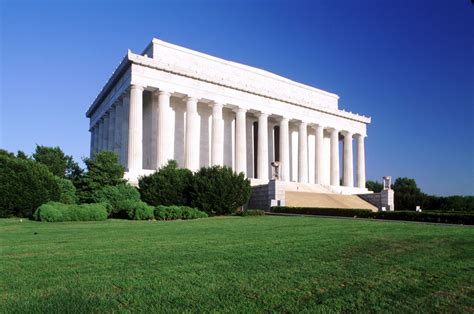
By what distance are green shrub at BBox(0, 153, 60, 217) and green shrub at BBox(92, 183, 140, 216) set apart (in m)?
3.70

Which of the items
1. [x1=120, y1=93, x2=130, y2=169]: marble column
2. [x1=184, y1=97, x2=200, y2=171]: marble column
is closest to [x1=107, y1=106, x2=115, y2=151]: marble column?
[x1=120, y1=93, x2=130, y2=169]: marble column

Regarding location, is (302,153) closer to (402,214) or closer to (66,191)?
(402,214)

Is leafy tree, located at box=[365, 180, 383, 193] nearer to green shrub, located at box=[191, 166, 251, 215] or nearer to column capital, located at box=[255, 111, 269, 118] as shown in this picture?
column capital, located at box=[255, 111, 269, 118]

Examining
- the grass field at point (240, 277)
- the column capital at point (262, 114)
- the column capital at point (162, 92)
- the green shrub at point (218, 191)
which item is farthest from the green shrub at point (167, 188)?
the column capital at point (262, 114)

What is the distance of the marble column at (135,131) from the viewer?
5266cm

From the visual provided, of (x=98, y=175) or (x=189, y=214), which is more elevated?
(x=98, y=175)

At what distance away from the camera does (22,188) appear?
112 ft

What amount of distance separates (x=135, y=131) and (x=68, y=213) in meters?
24.4

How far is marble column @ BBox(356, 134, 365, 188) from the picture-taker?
7719cm

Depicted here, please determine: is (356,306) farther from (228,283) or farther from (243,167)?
(243,167)

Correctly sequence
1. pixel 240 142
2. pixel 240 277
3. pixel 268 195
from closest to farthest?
pixel 240 277
pixel 268 195
pixel 240 142

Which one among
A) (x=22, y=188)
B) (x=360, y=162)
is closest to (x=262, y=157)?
(x=360, y=162)

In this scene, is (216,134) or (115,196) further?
(216,134)

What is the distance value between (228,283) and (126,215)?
28.6 metres
